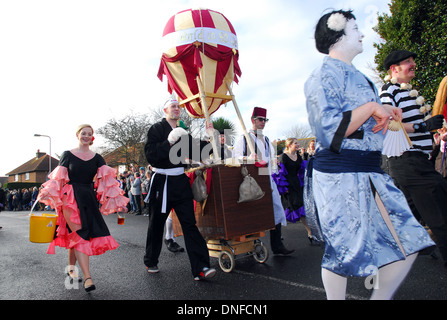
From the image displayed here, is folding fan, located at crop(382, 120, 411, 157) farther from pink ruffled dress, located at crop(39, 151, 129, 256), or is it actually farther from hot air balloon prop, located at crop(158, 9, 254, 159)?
pink ruffled dress, located at crop(39, 151, 129, 256)

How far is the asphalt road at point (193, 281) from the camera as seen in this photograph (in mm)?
3131

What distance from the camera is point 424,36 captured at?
10672mm

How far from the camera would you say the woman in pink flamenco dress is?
3.69 metres

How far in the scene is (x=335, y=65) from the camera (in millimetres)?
1981

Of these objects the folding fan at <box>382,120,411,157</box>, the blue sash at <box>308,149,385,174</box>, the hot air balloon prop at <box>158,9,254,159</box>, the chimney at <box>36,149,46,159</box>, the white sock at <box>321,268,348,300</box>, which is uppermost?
the chimney at <box>36,149,46,159</box>

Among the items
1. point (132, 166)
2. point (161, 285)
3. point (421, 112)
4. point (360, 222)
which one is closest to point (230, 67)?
point (421, 112)

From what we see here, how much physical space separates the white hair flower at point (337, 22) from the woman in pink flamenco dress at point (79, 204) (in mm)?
3039

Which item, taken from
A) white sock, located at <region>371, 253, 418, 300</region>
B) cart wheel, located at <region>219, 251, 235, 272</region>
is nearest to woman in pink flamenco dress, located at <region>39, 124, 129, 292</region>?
cart wheel, located at <region>219, 251, 235, 272</region>

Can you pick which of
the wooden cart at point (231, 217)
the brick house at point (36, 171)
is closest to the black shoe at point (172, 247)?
the wooden cart at point (231, 217)

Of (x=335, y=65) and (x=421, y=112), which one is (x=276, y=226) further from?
(x=335, y=65)

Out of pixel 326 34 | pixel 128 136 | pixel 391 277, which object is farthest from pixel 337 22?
pixel 128 136

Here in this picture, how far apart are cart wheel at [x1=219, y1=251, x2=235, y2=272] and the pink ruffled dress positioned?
4.24 feet

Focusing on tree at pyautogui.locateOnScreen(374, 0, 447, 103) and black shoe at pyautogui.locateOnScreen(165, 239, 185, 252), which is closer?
black shoe at pyautogui.locateOnScreen(165, 239, 185, 252)

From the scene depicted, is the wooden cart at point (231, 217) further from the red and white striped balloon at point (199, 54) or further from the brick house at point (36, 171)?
the brick house at point (36, 171)
